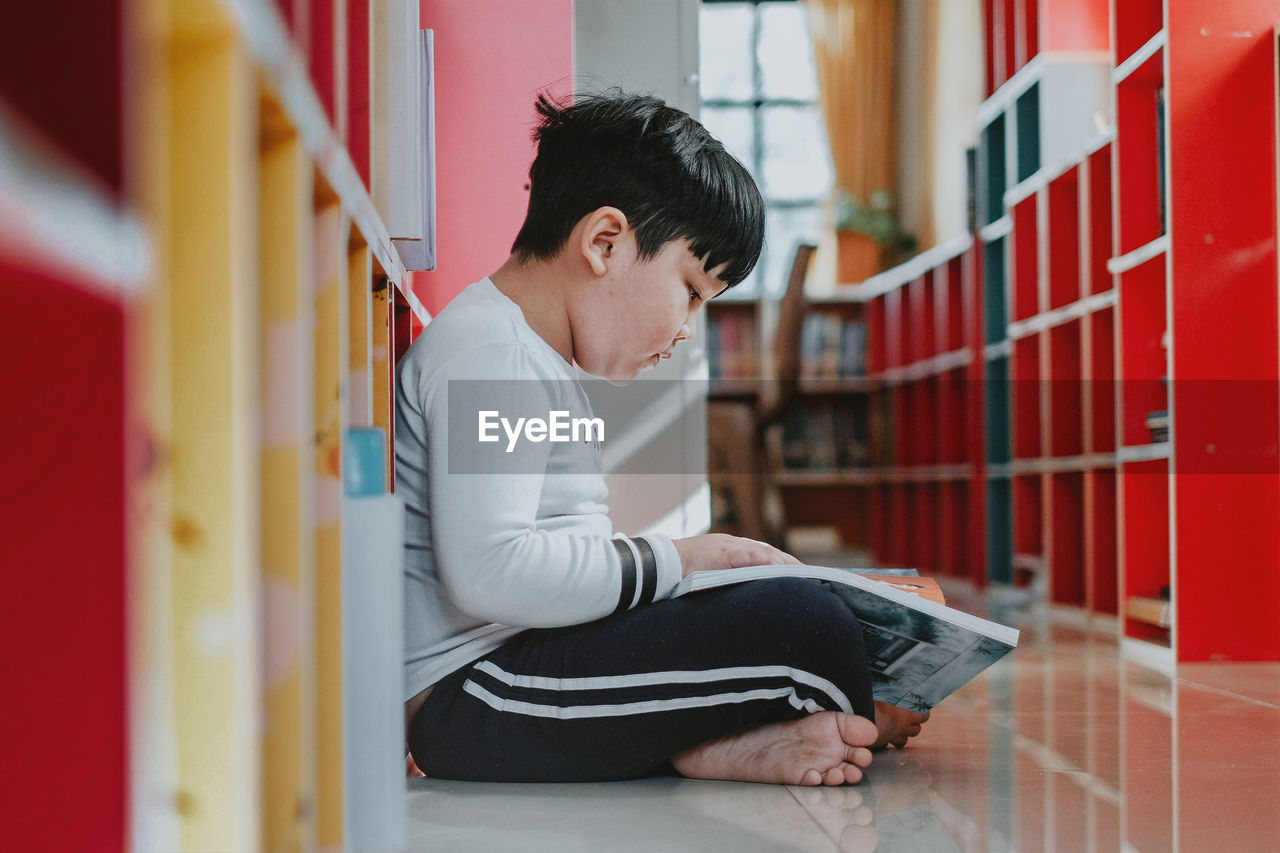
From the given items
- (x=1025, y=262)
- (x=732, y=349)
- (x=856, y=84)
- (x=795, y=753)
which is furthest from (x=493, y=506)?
(x=856, y=84)

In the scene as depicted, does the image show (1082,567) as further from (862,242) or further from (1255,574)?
(862,242)

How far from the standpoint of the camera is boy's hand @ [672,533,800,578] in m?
1.00

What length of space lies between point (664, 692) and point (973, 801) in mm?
262

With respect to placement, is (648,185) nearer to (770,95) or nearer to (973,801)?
(973,801)

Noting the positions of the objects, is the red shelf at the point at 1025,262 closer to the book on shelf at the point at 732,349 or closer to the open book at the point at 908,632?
the book on shelf at the point at 732,349

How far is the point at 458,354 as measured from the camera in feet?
3.02

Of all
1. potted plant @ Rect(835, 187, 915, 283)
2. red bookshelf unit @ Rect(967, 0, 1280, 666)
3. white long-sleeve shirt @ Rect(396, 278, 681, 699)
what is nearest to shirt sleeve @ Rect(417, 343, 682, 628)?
white long-sleeve shirt @ Rect(396, 278, 681, 699)

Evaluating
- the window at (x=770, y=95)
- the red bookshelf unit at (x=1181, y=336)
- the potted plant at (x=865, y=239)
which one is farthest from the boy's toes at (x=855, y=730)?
the window at (x=770, y=95)

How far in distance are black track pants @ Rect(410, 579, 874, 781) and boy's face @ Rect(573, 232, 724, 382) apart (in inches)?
9.5

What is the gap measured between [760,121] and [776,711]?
5.03 metres

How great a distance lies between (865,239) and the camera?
529 centimetres

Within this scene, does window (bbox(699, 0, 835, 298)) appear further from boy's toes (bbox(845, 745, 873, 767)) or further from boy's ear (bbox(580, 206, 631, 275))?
boy's toes (bbox(845, 745, 873, 767))

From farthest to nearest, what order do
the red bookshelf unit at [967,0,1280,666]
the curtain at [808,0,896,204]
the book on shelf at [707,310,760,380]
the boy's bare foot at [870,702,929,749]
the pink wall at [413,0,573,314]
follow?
the curtain at [808,0,896,204] → the book on shelf at [707,310,760,380] → the red bookshelf unit at [967,0,1280,666] → the pink wall at [413,0,573,314] → the boy's bare foot at [870,702,929,749]

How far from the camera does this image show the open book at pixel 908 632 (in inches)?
37.9
